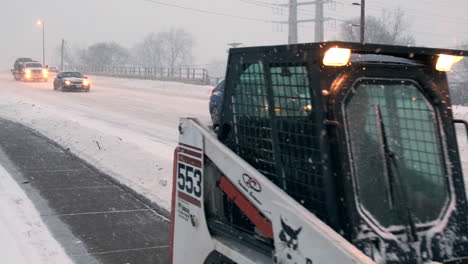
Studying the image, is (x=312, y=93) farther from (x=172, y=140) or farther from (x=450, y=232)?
(x=172, y=140)

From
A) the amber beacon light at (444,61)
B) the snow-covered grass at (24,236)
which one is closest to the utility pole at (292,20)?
the snow-covered grass at (24,236)

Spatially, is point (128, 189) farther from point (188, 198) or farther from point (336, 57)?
point (336, 57)

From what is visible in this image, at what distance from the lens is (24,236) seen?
630 cm

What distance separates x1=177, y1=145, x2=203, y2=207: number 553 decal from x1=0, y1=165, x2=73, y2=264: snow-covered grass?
7.64 feet

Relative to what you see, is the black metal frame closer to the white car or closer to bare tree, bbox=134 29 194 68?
the white car

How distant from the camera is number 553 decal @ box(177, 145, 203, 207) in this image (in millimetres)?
3754

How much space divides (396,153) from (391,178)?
6.4 inches

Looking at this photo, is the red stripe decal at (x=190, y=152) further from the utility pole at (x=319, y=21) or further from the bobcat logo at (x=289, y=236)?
the utility pole at (x=319, y=21)

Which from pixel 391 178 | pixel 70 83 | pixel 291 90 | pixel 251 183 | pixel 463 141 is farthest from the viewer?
pixel 70 83

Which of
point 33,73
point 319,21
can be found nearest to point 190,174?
point 33,73

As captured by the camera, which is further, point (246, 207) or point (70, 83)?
point (70, 83)

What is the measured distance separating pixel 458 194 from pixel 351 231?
35.6 inches

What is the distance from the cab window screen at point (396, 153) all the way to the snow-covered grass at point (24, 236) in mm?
3887

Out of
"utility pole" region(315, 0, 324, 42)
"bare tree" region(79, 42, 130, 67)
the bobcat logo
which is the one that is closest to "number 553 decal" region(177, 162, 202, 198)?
the bobcat logo
